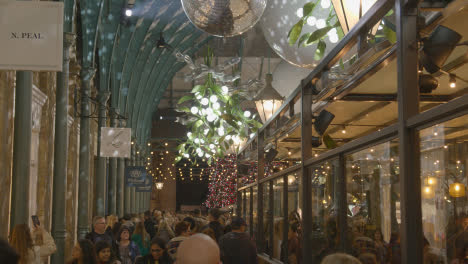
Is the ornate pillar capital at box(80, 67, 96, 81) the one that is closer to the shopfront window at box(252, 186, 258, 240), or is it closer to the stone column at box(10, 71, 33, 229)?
the shopfront window at box(252, 186, 258, 240)

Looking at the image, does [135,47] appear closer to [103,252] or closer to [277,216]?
[277,216]

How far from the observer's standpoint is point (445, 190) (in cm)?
247

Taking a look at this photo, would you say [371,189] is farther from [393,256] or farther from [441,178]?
[441,178]

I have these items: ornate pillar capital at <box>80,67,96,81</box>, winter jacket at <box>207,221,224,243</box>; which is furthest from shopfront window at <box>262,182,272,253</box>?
ornate pillar capital at <box>80,67,96,81</box>

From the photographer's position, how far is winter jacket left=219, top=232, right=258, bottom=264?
632cm

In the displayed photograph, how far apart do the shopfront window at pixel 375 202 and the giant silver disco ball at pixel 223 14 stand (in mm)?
998

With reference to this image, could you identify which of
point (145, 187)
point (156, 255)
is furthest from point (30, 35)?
point (145, 187)

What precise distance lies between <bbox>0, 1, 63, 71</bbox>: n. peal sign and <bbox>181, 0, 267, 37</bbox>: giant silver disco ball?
2.24m

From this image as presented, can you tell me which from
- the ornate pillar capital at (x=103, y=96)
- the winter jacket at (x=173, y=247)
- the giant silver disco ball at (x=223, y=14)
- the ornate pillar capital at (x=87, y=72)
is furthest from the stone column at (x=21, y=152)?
the ornate pillar capital at (x=103, y=96)

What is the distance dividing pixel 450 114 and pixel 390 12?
3.29 ft

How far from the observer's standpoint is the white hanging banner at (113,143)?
52.3 feet

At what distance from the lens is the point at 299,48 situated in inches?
144

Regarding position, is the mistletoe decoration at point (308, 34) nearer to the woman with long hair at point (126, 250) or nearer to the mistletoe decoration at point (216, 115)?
the woman with long hair at point (126, 250)

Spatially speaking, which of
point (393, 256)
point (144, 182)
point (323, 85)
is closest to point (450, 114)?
point (393, 256)
